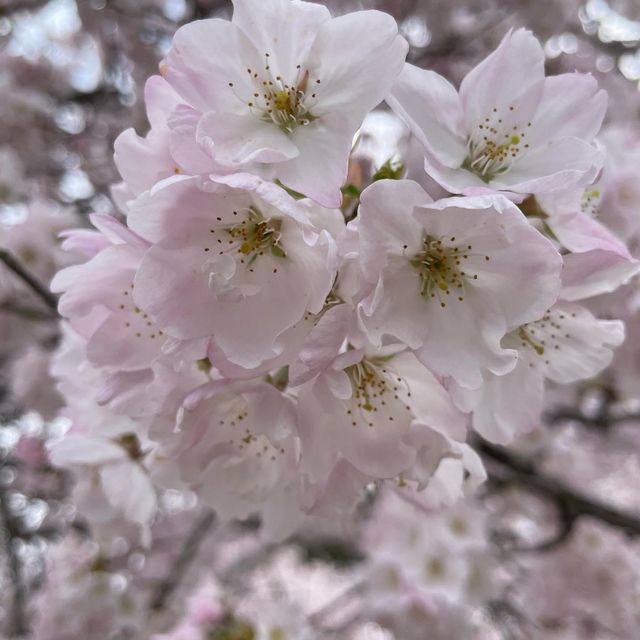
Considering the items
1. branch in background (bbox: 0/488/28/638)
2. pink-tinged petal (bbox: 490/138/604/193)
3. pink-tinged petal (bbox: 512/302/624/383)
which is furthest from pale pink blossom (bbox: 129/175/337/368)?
branch in background (bbox: 0/488/28/638)

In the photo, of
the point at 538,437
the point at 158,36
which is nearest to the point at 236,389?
the point at 538,437

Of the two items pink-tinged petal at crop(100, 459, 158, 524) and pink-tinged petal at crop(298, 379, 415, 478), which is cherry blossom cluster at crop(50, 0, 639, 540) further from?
pink-tinged petal at crop(100, 459, 158, 524)

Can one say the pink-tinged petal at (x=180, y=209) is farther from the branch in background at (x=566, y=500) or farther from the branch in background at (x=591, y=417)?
the branch in background at (x=591, y=417)

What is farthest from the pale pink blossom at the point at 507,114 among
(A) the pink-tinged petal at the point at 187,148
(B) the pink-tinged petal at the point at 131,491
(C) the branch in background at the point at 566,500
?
(C) the branch in background at the point at 566,500

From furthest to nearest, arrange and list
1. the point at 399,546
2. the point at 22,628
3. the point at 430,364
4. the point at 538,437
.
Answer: the point at 22,628, the point at 538,437, the point at 399,546, the point at 430,364

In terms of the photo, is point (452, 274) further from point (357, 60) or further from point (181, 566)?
point (181, 566)

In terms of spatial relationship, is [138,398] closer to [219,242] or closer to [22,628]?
[219,242]

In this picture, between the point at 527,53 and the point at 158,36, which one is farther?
the point at 158,36
